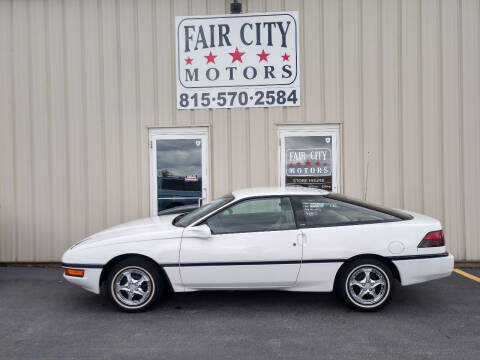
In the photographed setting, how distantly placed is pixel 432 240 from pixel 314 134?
10.7 ft

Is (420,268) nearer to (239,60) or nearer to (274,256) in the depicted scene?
(274,256)

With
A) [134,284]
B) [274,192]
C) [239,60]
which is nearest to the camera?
[134,284]

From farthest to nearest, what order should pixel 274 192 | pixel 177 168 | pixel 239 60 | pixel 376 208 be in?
1. pixel 177 168
2. pixel 239 60
3. pixel 274 192
4. pixel 376 208

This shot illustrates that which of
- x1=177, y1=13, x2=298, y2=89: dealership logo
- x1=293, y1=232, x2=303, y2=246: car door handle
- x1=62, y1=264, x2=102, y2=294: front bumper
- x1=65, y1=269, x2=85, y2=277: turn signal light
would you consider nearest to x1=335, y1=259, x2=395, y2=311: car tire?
x1=293, y1=232, x2=303, y2=246: car door handle

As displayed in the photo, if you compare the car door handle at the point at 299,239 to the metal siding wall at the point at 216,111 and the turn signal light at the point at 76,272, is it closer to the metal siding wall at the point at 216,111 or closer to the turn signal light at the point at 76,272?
the turn signal light at the point at 76,272

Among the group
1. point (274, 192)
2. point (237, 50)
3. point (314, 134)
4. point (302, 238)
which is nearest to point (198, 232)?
point (274, 192)

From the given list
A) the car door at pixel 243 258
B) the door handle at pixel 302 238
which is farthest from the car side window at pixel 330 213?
the car door at pixel 243 258

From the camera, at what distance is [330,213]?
4.99 meters

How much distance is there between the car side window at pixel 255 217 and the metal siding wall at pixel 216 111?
2.53 meters

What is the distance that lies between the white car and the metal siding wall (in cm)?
268

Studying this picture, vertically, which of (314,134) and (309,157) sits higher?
(314,134)

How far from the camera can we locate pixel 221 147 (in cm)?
761

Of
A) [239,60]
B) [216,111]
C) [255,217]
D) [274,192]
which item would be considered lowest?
[255,217]

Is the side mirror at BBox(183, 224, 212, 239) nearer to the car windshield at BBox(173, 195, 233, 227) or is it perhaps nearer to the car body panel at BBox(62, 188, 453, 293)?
the car body panel at BBox(62, 188, 453, 293)
